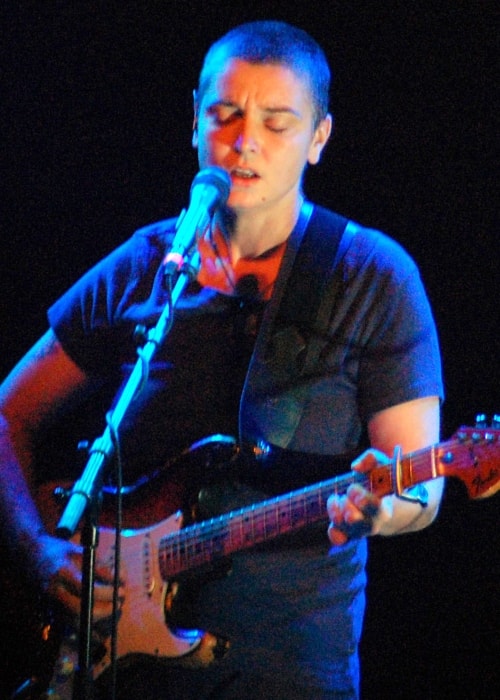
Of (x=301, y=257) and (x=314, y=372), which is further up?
(x=301, y=257)

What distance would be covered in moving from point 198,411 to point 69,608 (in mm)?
599

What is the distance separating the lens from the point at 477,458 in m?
1.95

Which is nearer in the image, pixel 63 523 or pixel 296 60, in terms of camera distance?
pixel 63 523

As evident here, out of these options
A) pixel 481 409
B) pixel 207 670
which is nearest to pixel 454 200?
pixel 481 409

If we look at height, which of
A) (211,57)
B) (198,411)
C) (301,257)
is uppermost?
(211,57)

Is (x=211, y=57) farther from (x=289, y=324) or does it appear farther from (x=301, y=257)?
(x=289, y=324)

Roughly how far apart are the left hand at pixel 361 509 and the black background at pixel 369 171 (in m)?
1.01

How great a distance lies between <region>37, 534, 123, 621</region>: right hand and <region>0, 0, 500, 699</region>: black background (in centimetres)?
110

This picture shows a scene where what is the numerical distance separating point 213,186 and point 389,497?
2.65 ft

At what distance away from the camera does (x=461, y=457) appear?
1964 mm

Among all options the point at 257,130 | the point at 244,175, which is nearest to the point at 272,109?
the point at 257,130

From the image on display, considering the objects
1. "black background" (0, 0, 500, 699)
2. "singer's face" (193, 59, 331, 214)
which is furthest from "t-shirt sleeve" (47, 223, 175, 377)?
"black background" (0, 0, 500, 699)

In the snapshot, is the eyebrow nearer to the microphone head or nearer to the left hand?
the microphone head

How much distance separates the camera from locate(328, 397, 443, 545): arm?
2.06 metres
